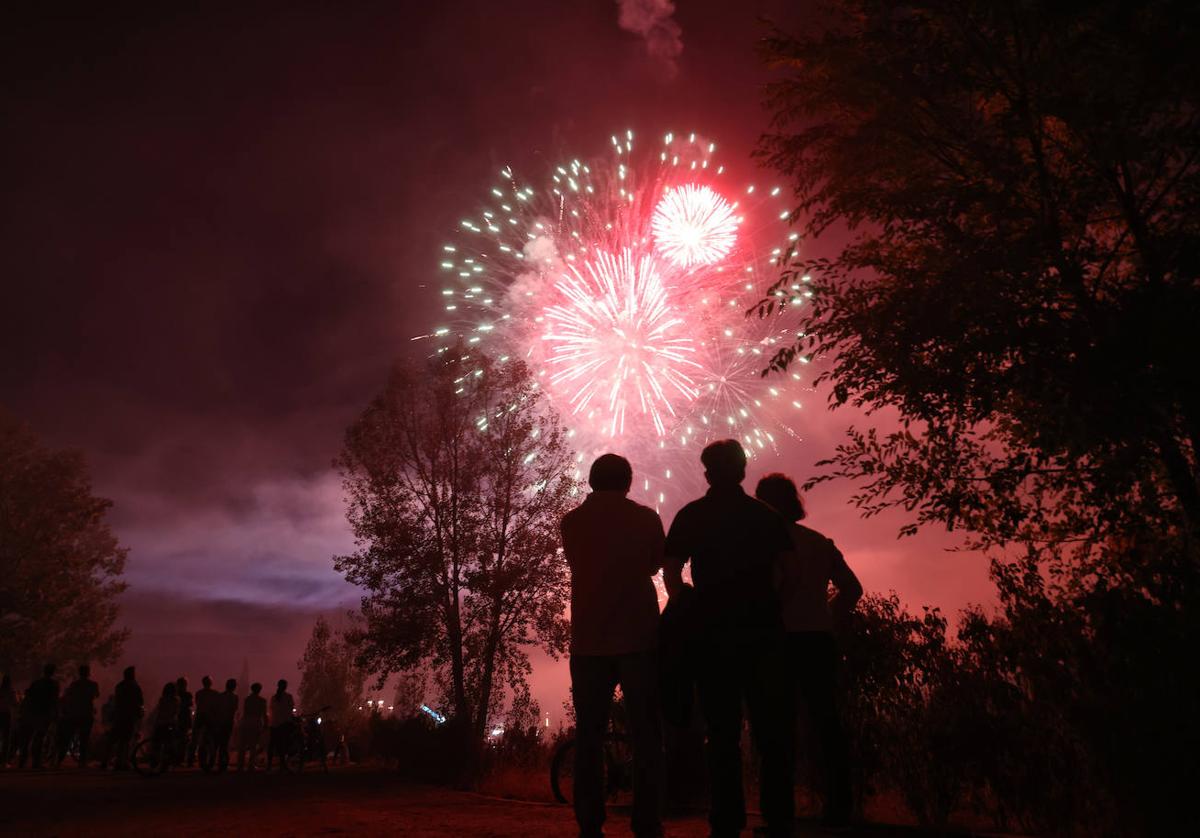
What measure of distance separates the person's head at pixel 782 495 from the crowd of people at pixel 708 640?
0.34 m

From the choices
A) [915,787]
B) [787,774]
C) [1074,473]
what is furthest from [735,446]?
[1074,473]

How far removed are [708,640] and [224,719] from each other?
15.4m

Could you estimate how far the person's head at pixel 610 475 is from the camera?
4547 mm

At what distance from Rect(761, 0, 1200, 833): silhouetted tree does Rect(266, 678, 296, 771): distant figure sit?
13.3 m

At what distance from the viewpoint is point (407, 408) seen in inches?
846

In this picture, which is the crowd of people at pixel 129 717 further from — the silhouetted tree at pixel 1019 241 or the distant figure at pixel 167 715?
the silhouetted tree at pixel 1019 241

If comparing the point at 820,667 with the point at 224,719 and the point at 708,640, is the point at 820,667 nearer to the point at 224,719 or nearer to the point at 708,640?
the point at 708,640

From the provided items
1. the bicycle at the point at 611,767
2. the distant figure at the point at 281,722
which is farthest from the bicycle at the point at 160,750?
the bicycle at the point at 611,767

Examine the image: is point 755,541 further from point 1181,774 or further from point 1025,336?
point 1025,336

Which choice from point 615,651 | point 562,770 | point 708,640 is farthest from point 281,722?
point 708,640

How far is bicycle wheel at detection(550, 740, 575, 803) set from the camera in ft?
25.9

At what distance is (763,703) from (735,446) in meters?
1.45

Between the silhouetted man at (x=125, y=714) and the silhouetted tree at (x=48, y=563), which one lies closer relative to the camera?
the silhouetted man at (x=125, y=714)

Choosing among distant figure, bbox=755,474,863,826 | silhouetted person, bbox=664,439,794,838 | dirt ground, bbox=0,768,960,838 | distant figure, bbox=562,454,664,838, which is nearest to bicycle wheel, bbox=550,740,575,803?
dirt ground, bbox=0,768,960,838
